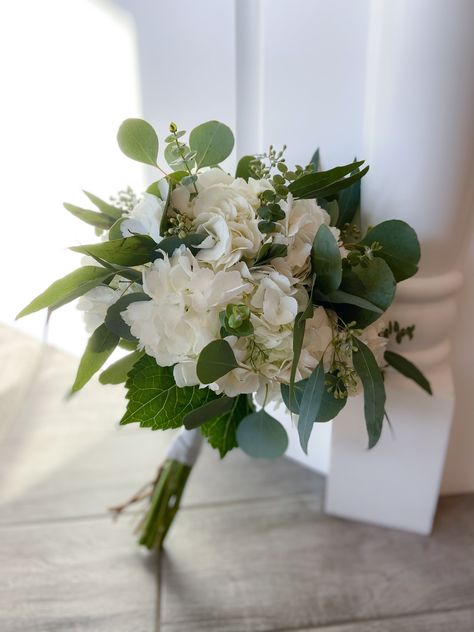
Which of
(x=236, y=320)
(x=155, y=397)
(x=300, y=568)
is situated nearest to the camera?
(x=236, y=320)

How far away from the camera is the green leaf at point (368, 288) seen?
0.53m

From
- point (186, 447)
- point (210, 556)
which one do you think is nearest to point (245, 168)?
point (186, 447)

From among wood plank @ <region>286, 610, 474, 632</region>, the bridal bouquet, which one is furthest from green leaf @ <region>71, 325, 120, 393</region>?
wood plank @ <region>286, 610, 474, 632</region>

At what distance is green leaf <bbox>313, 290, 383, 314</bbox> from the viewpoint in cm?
51

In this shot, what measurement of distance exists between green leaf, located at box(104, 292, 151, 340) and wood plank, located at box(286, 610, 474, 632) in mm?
479

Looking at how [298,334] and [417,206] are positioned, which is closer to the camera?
[298,334]

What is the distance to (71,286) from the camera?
0.56 metres

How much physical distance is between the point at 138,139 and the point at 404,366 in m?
0.42

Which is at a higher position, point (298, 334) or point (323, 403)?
point (298, 334)

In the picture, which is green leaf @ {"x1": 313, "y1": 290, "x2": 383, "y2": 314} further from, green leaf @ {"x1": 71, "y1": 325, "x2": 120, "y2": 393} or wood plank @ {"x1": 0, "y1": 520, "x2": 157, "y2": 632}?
wood plank @ {"x1": 0, "y1": 520, "x2": 157, "y2": 632}

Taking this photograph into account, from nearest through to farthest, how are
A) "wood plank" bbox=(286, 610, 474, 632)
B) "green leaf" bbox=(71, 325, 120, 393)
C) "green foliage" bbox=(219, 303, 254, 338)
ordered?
"green foliage" bbox=(219, 303, 254, 338), "green leaf" bbox=(71, 325, 120, 393), "wood plank" bbox=(286, 610, 474, 632)

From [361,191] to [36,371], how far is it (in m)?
0.85

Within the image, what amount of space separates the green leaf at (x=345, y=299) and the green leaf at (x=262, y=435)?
0.18 m

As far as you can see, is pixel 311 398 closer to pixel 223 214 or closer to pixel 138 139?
pixel 223 214
